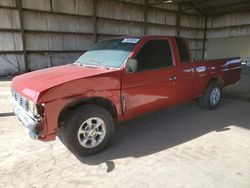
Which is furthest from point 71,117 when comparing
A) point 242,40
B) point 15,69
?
point 242,40

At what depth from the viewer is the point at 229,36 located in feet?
61.0

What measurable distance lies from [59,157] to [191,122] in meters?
2.83

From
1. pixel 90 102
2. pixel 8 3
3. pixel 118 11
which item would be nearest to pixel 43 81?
pixel 90 102

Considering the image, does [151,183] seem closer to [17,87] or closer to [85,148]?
[85,148]

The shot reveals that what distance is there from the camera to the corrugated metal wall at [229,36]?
1758 cm

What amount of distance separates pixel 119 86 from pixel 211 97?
10.0ft

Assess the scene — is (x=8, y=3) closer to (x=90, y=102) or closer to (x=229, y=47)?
(x=90, y=102)

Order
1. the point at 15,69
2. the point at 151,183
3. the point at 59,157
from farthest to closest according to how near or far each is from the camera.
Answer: the point at 15,69, the point at 59,157, the point at 151,183

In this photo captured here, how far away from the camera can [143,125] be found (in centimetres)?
468

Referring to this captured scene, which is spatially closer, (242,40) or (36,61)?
(36,61)

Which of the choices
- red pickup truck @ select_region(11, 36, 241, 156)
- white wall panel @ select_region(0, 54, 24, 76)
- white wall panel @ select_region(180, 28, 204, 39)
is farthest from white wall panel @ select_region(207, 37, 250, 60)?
white wall panel @ select_region(0, 54, 24, 76)

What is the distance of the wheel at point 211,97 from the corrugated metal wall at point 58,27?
777cm

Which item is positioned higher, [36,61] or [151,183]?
[36,61]

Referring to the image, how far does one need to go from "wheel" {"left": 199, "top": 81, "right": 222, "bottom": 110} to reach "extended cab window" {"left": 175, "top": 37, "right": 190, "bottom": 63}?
3.83 feet
